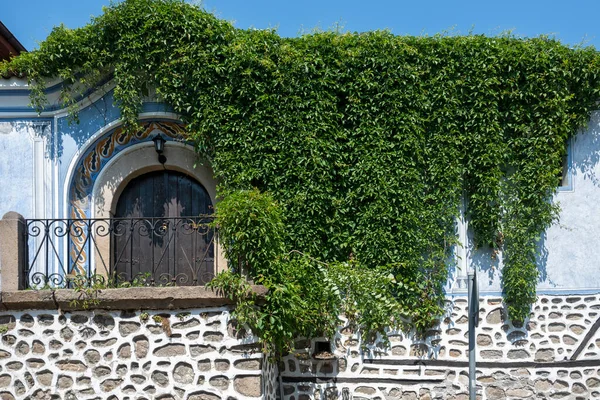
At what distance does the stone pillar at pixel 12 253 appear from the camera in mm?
5879

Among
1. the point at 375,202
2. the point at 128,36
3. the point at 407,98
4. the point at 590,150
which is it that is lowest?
the point at 375,202

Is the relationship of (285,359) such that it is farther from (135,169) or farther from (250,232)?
(135,169)

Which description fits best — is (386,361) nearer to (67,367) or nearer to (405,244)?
(405,244)

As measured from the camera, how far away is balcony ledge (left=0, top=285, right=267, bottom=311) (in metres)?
5.69

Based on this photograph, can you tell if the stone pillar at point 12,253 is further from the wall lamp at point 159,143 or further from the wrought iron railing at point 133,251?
the wall lamp at point 159,143

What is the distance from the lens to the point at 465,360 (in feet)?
23.0

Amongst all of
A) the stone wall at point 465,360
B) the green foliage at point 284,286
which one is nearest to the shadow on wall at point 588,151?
the stone wall at point 465,360

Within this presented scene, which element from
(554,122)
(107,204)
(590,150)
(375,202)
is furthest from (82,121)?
(590,150)

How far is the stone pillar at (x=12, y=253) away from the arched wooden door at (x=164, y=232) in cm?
128

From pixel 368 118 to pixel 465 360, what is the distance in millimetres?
2954

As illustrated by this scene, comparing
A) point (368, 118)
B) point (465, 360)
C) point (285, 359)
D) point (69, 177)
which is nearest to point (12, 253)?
point (69, 177)

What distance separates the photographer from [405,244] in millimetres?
6938

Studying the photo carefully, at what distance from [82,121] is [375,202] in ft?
11.7

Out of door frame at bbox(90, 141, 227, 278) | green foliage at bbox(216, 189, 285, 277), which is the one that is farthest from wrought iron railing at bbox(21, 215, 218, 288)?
green foliage at bbox(216, 189, 285, 277)
